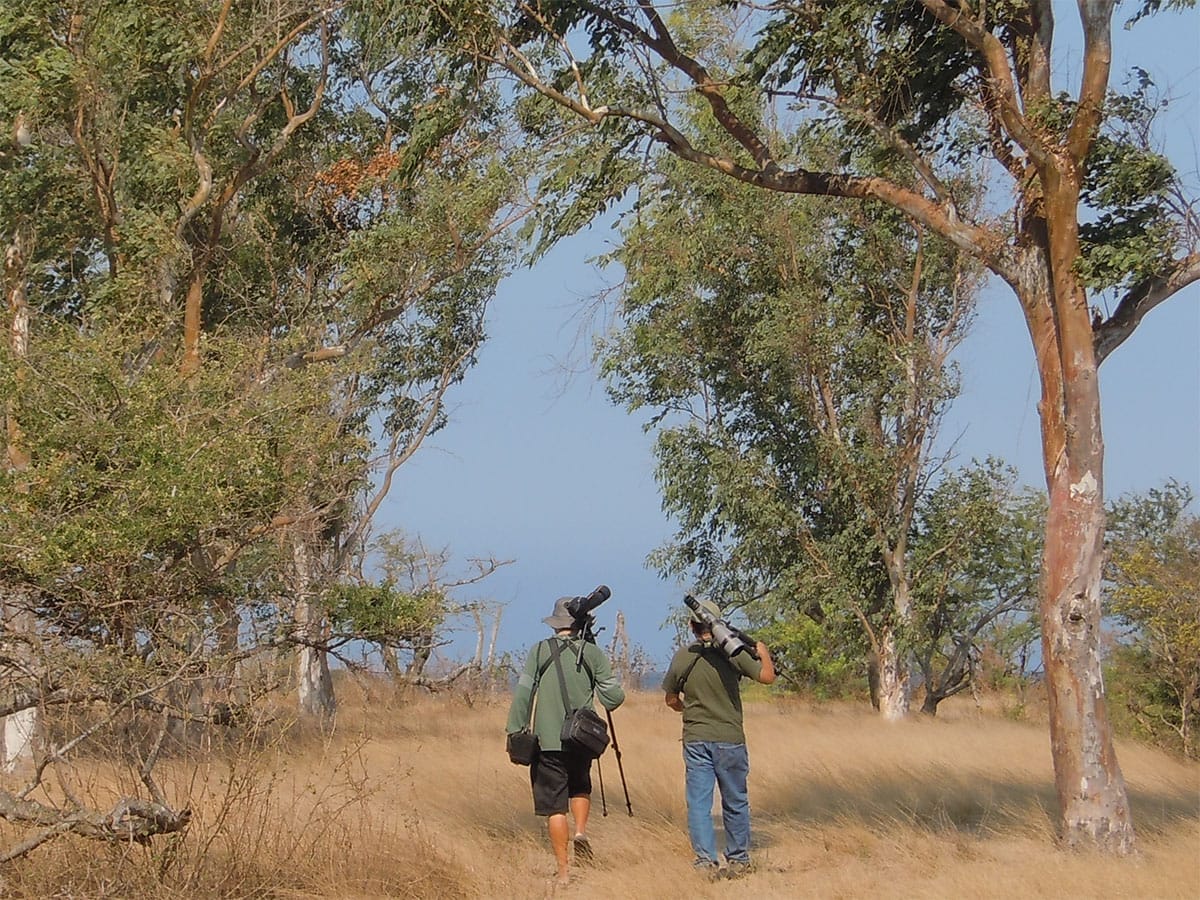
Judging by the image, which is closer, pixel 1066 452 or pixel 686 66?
pixel 1066 452

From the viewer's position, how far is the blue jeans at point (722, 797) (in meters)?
8.30

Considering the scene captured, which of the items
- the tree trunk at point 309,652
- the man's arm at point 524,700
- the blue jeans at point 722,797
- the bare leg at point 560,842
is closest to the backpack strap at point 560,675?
the man's arm at point 524,700

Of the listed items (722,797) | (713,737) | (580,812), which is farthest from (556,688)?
(722,797)

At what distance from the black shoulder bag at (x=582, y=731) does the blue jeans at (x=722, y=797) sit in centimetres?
61

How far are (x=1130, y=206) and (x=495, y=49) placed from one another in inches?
197

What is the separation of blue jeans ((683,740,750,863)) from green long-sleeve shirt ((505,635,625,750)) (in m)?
0.70

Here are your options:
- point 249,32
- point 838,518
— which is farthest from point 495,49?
point 838,518

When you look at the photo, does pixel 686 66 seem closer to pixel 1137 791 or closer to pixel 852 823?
pixel 852 823

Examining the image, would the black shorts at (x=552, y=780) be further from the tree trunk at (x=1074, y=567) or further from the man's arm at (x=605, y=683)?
the tree trunk at (x=1074, y=567)

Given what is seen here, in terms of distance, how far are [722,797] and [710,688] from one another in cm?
72

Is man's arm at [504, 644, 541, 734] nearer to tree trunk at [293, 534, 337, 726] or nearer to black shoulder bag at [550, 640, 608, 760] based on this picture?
black shoulder bag at [550, 640, 608, 760]

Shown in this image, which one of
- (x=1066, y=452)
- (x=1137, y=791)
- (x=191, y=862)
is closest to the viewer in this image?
(x=191, y=862)

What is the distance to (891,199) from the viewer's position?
9.80m

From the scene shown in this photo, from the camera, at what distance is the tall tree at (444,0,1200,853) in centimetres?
880
